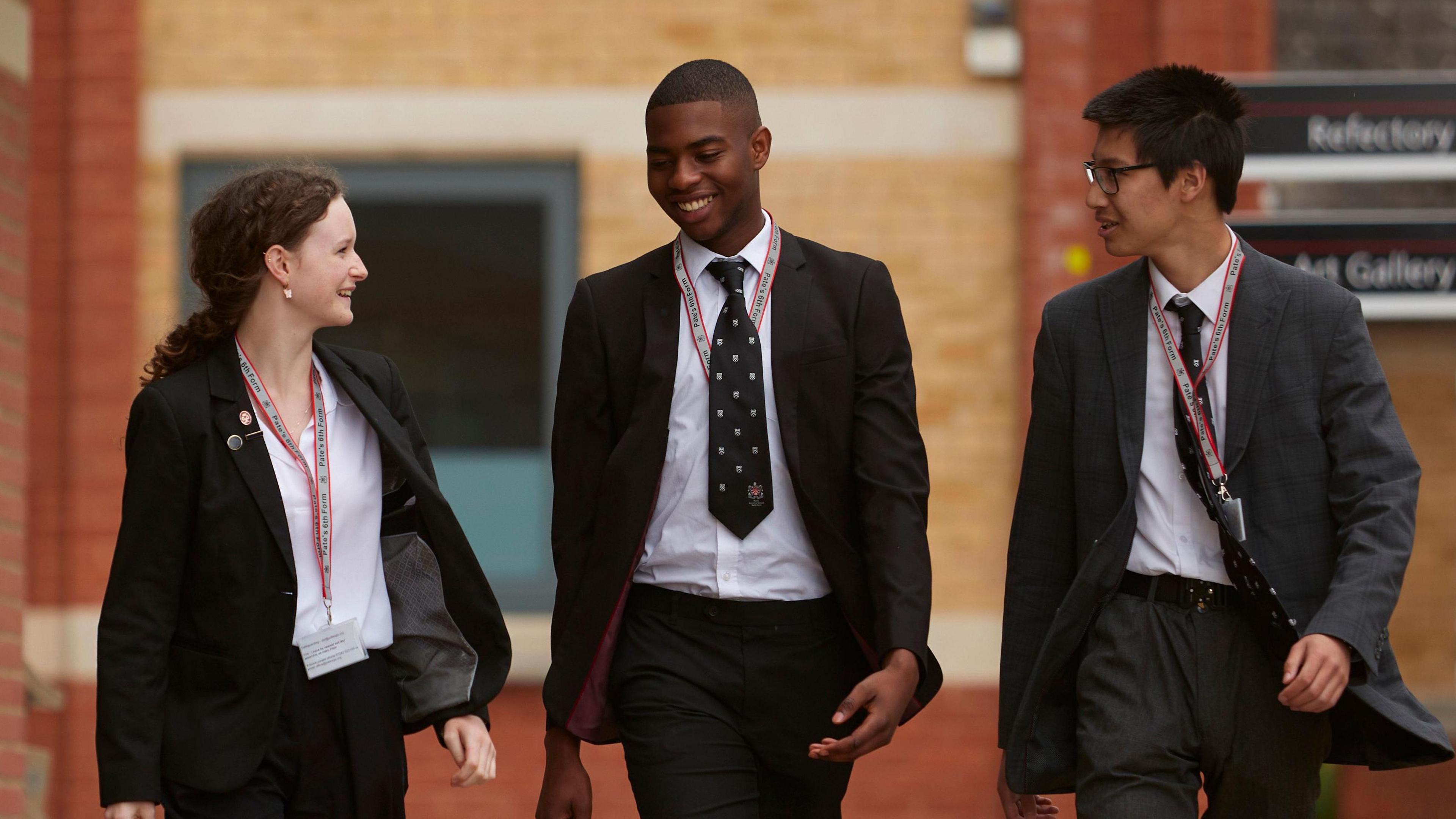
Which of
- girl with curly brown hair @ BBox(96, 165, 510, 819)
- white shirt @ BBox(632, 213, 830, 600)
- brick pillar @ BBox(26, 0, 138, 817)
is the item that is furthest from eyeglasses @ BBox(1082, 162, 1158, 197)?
brick pillar @ BBox(26, 0, 138, 817)

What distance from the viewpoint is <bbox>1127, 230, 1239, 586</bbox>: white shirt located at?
137 inches

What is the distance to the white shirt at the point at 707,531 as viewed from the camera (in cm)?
355

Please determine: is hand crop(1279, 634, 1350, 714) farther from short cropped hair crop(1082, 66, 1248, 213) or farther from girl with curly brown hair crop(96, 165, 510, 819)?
girl with curly brown hair crop(96, 165, 510, 819)

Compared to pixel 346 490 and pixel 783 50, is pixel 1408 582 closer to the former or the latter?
pixel 783 50

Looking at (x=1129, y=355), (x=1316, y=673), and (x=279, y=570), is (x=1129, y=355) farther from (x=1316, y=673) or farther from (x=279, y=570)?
(x=279, y=570)

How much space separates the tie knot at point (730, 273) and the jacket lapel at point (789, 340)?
8 cm

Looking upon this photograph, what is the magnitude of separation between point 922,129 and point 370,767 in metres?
4.42

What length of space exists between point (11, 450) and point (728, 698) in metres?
2.92

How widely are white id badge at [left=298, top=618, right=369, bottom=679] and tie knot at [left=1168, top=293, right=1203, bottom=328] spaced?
1.86m

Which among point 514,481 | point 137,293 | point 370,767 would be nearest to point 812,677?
point 370,767

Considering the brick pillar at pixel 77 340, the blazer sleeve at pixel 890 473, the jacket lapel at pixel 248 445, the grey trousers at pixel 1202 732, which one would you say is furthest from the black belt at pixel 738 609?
the brick pillar at pixel 77 340

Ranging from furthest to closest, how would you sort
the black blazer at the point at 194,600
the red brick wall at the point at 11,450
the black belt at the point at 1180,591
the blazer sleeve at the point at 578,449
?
the red brick wall at the point at 11,450 → the blazer sleeve at the point at 578,449 → the black belt at the point at 1180,591 → the black blazer at the point at 194,600

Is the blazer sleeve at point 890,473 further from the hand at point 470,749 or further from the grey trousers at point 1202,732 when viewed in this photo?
the hand at point 470,749

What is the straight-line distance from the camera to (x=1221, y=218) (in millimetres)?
3629
